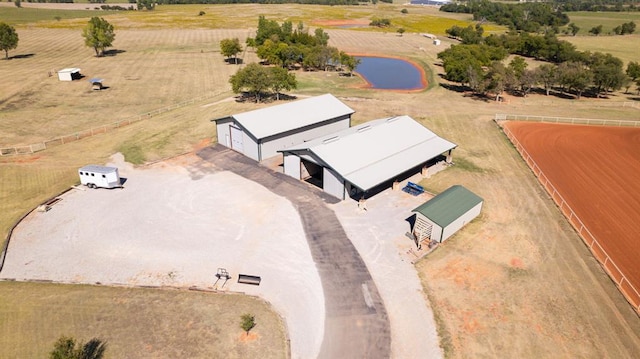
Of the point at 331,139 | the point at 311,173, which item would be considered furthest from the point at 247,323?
the point at 331,139

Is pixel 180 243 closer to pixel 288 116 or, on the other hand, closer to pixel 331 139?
pixel 331 139

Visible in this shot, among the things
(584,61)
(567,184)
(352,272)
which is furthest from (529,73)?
(352,272)

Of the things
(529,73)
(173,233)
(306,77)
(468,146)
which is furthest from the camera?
(306,77)

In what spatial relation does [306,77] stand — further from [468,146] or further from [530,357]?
[530,357]

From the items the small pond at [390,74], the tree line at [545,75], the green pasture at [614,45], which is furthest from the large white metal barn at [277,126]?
the green pasture at [614,45]

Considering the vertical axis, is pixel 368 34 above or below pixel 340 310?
above

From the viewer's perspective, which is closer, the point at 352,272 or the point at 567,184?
the point at 352,272

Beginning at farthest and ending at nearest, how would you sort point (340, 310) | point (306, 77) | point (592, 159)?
point (306, 77) → point (592, 159) → point (340, 310)

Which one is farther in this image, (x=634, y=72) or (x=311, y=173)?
(x=634, y=72)
